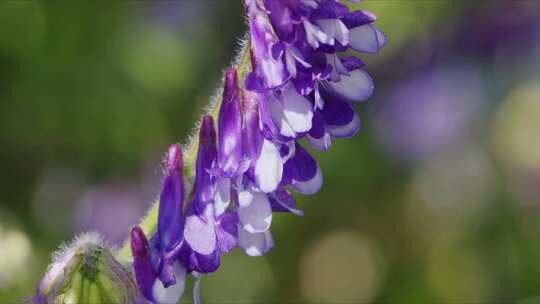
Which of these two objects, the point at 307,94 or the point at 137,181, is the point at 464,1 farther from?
the point at 307,94

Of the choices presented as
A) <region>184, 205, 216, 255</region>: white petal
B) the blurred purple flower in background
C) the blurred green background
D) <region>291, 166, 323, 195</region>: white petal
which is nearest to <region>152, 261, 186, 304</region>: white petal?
<region>184, 205, 216, 255</region>: white petal

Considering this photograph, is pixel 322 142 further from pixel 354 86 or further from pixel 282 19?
pixel 282 19

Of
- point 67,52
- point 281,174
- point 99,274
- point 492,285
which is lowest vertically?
point 492,285

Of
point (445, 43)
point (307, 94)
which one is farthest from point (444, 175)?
point (307, 94)

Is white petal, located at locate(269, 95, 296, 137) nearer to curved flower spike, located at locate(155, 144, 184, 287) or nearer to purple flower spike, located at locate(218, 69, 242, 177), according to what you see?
purple flower spike, located at locate(218, 69, 242, 177)

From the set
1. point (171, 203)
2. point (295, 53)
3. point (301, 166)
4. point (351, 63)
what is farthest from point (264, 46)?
point (171, 203)

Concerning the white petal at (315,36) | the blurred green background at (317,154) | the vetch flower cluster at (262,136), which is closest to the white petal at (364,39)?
the vetch flower cluster at (262,136)

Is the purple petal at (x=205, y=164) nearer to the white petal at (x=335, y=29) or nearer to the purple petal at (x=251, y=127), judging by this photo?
the purple petal at (x=251, y=127)
